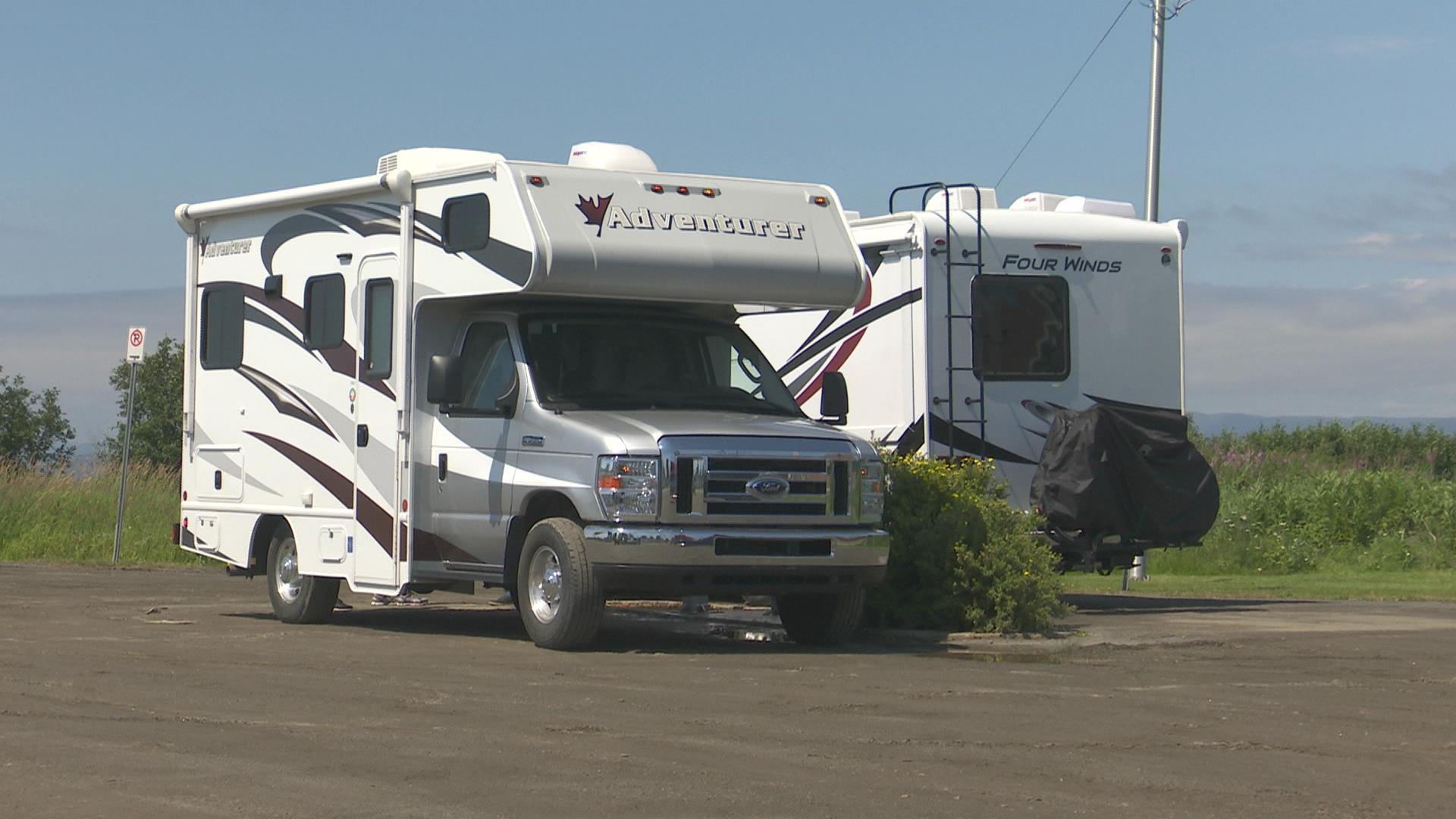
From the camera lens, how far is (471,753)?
846 centimetres

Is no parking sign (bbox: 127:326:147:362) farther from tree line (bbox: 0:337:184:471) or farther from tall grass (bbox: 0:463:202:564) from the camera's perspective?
tree line (bbox: 0:337:184:471)

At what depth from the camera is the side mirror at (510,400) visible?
1349cm

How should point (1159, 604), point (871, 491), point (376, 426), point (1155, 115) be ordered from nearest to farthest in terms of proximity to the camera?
point (871, 491) → point (376, 426) → point (1159, 604) → point (1155, 115)

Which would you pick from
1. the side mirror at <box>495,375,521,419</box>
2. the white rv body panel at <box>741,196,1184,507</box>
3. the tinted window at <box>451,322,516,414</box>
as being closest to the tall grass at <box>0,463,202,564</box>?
the white rv body panel at <box>741,196,1184,507</box>

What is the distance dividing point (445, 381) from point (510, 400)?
1.47 feet

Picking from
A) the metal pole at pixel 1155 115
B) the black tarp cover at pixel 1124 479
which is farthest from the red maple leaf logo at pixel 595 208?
the metal pole at pixel 1155 115

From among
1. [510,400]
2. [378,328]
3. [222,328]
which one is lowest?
[510,400]

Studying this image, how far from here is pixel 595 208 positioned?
1350cm

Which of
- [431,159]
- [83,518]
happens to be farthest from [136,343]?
[431,159]

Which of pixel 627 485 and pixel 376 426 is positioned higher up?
pixel 376 426

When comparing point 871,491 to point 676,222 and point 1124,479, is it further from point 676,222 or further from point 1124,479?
point 1124,479

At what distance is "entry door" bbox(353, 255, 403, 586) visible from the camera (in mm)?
14438

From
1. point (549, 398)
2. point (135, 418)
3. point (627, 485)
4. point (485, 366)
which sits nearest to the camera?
point (627, 485)

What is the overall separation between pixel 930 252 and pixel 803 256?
9.69 ft
